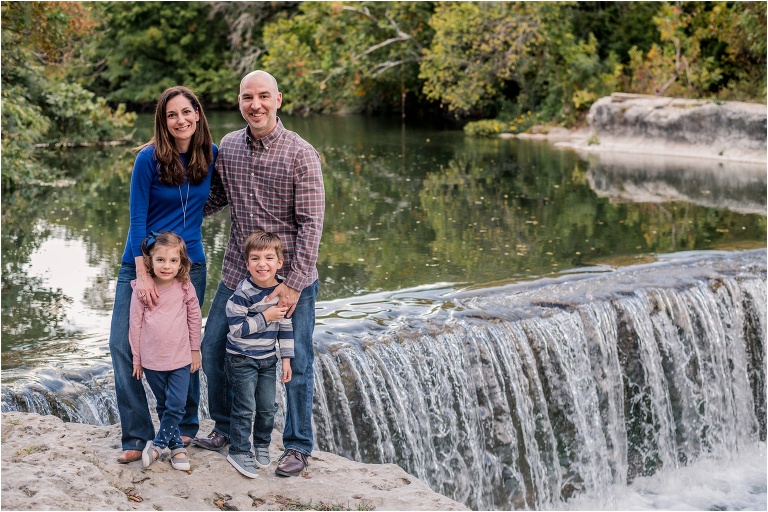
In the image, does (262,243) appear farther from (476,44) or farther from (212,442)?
(476,44)

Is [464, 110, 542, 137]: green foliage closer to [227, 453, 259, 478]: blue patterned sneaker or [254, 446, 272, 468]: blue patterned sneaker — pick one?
[254, 446, 272, 468]: blue patterned sneaker

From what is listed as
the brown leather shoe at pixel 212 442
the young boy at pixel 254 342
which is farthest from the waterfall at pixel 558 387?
the young boy at pixel 254 342

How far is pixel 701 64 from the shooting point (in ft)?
62.4

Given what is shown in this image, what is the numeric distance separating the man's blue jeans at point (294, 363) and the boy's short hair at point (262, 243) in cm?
24

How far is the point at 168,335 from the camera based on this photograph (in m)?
4.11

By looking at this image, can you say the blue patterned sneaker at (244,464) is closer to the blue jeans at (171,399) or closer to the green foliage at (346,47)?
the blue jeans at (171,399)

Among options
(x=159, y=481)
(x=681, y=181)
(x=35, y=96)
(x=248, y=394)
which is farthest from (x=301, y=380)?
(x=35, y=96)

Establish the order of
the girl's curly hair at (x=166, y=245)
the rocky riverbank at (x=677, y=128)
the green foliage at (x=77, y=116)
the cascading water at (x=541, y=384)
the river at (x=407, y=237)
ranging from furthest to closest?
the green foliage at (x=77, y=116)
the rocky riverbank at (x=677, y=128)
the river at (x=407, y=237)
the cascading water at (x=541, y=384)
the girl's curly hair at (x=166, y=245)

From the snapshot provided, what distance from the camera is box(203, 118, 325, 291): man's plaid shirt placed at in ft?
13.7

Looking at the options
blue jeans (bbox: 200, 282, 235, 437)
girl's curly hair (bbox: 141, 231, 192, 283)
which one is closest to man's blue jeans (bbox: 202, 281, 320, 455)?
blue jeans (bbox: 200, 282, 235, 437)

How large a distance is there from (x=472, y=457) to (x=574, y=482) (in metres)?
0.90

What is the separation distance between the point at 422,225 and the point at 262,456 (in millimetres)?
6530

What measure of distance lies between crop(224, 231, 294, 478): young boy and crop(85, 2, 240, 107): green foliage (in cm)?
2715

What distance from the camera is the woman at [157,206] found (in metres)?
4.11
